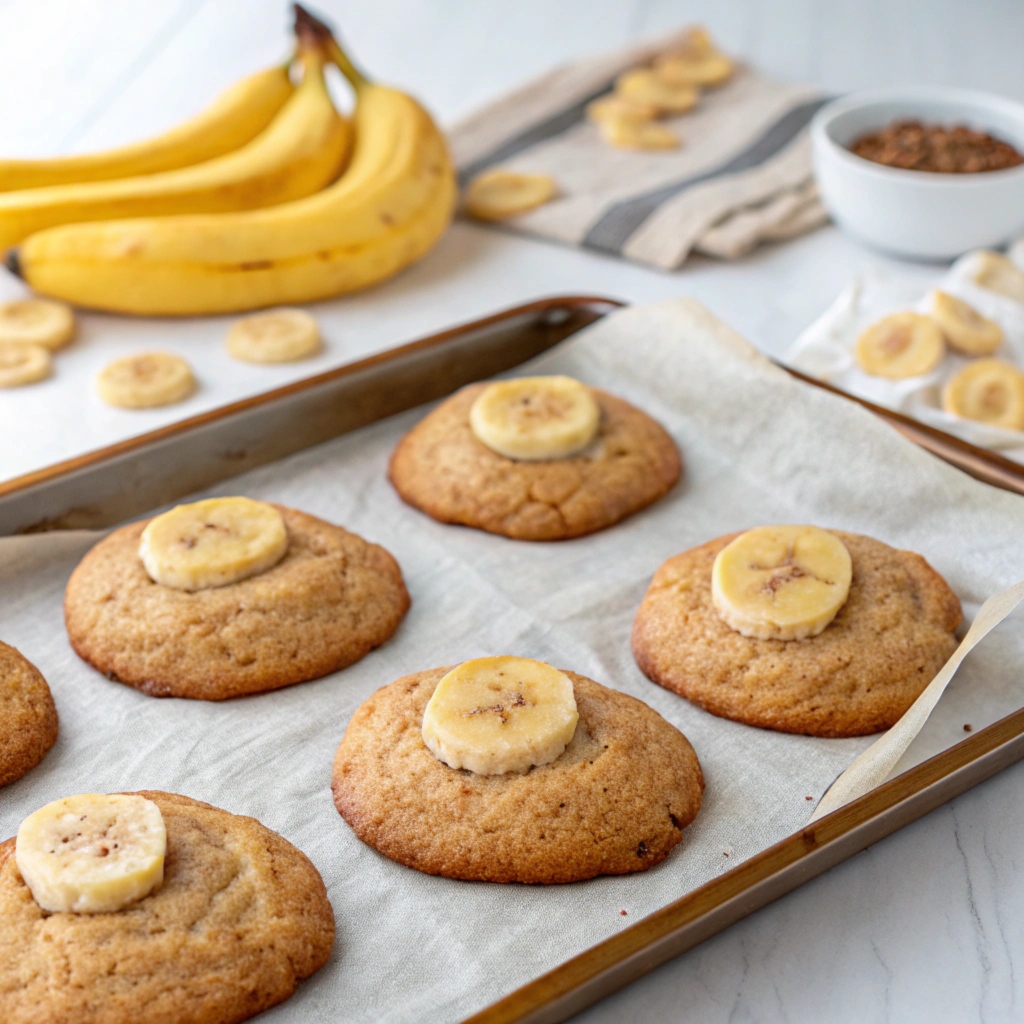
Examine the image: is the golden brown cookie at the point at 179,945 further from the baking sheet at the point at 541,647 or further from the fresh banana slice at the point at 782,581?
the fresh banana slice at the point at 782,581

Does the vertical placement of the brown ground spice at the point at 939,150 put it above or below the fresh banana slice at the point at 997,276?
above

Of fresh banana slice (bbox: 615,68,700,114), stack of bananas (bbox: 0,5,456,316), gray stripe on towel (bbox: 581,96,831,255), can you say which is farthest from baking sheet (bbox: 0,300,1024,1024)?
fresh banana slice (bbox: 615,68,700,114)

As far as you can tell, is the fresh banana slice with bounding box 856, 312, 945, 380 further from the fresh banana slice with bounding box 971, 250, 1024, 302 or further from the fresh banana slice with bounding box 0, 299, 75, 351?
the fresh banana slice with bounding box 0, 299, 75, 351

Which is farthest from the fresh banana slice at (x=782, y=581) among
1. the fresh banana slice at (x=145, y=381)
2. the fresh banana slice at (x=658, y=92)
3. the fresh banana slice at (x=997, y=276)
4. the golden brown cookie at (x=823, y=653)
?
the fresh banana slice at (x=658, y=92)

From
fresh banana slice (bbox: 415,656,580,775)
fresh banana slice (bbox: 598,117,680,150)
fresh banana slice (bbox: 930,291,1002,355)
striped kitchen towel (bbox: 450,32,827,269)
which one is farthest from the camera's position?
fresh banana slice (bbox: 598,117,680,150)

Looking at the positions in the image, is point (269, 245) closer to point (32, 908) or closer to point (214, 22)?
point (32, 908)

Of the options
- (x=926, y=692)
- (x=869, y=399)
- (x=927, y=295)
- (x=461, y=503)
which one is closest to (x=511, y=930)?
(x=926, y=692)
